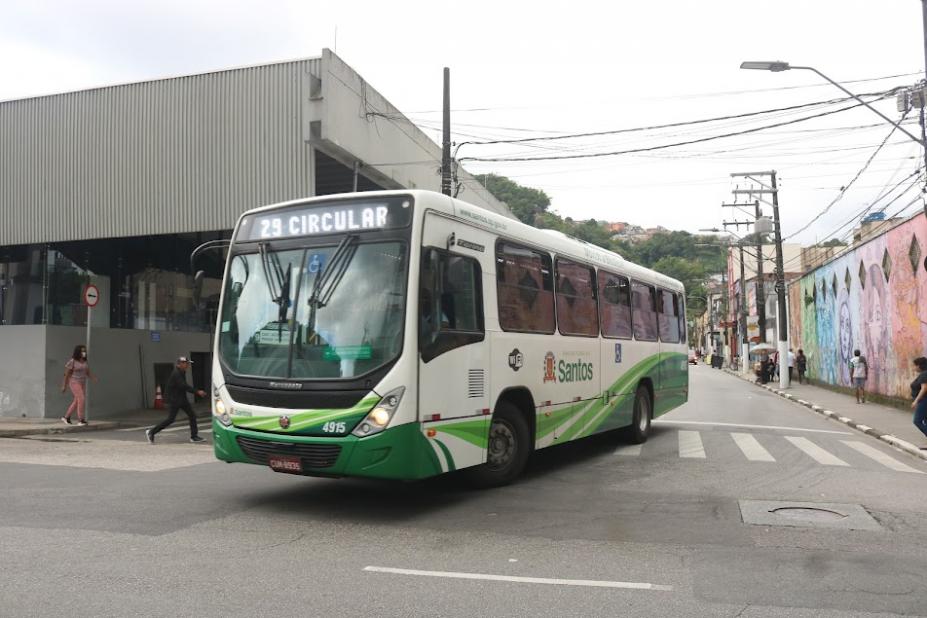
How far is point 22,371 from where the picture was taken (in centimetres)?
1772

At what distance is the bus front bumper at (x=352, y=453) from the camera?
6691 mm

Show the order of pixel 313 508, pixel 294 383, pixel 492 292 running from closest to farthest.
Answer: pixel 294 383 → pixel 313 508 → pixel 492 292

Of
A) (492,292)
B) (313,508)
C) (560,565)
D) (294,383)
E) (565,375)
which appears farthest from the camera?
(565,375)

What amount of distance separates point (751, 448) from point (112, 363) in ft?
49.3

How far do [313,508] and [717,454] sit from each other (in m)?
6.69

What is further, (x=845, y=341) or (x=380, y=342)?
(x=845, y=341)

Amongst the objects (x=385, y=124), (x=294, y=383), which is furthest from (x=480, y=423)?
(x=385, y=124)

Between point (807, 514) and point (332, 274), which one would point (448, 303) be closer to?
point (332, 274)

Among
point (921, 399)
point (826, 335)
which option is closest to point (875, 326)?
point (826, 335)

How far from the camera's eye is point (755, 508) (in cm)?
755

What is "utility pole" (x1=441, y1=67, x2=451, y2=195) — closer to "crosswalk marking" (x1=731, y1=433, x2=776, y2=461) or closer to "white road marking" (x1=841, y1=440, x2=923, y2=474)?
"crosswalk marking" (x1=731, y1=433, x2=776, y2=461)

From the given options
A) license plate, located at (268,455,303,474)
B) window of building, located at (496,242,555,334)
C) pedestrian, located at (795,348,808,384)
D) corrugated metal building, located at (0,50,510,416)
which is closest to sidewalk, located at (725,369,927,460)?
pedestrian, located at (795,348,808,384)

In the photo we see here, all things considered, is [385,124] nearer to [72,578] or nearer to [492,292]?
[492,292]

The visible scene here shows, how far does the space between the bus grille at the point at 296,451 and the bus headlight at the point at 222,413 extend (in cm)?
25
